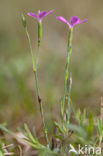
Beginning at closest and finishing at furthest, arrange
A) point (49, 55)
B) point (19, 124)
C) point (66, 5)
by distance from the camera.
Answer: point (19, 124), point (49, 55), point (66, 5)

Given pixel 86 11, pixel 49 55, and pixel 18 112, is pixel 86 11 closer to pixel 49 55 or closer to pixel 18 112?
pixel 49 55

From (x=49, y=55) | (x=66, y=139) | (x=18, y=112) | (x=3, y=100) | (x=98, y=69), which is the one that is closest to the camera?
(x=66, y=139)

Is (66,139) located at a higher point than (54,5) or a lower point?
lower

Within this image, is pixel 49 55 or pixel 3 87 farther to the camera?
pixel 49 55

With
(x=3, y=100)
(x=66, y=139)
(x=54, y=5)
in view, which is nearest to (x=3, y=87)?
(x=3, y=100)

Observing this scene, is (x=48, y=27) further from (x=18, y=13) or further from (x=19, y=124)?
(x=19, y=124)

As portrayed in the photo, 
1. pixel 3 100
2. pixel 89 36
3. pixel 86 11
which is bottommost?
pixel 3 100
